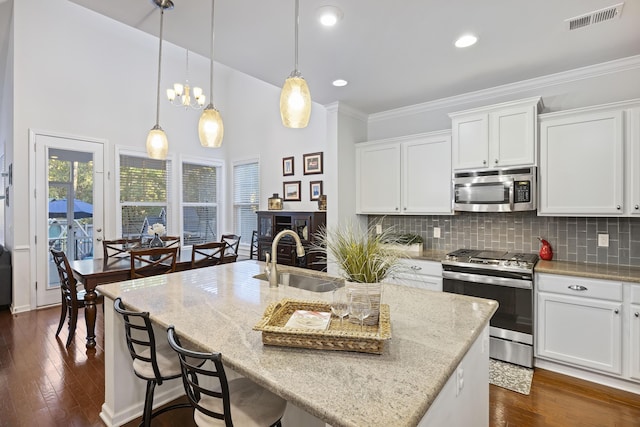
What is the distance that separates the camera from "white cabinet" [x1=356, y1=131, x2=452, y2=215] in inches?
139

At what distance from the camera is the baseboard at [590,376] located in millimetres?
2449

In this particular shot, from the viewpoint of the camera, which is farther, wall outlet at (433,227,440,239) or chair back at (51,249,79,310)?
wall outlet at (433,227,440,239)

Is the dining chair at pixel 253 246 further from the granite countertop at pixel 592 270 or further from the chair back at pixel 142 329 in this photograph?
the granite countertop at pixel 592 270

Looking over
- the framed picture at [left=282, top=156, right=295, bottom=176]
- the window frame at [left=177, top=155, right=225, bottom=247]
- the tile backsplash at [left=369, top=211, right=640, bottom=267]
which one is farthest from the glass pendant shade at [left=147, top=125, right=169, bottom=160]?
the window frame at [left=177, top=155, right=225, bottom=247]

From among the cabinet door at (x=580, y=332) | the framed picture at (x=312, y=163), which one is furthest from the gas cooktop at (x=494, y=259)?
the framed picture at (x=312, y=163)

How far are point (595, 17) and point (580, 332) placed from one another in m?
2.34

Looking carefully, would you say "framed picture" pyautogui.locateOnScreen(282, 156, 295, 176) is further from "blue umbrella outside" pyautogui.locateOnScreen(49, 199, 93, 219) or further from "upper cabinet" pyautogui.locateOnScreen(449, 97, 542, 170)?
"blue umbrella outside" pyautogui.locateOnScreen(49, 199, 93, 219)

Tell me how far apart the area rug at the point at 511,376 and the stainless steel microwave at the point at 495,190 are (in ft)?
4.64

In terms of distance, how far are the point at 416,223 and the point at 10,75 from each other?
591 centimetres

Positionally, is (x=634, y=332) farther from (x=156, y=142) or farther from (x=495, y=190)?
(x=156, y=142)

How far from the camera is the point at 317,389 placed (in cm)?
94

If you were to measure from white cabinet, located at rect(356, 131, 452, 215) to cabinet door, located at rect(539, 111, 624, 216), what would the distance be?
89 cm

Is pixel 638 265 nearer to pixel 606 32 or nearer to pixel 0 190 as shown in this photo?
pixel 606 32

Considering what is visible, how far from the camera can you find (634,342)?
2.37 meters
